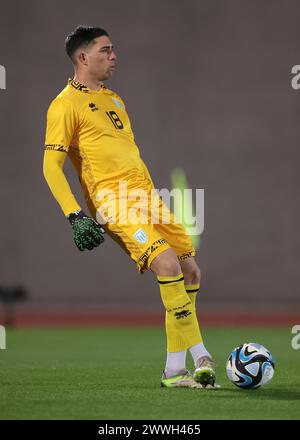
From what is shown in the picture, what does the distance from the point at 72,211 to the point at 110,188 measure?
32 centimetres

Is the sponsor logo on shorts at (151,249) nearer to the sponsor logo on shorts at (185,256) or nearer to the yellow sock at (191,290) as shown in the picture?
the sponsor logo on shorts at (185,256)

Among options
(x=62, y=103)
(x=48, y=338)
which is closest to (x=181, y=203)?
(x=48, y=338)

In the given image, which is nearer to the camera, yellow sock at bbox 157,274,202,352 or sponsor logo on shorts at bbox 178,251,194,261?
yellow sock at bbox 157,274,202,352

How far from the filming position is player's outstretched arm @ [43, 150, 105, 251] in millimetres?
5555

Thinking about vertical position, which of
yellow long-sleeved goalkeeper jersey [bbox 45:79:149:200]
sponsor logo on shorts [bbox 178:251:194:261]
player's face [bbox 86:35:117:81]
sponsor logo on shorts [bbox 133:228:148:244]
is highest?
player's face [bbox 86:35:117:81]

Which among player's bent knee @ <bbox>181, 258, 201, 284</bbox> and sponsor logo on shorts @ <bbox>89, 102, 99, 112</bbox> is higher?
sponsor logo on shorts @ <bbox>89, 102, 99, 112</bbox>

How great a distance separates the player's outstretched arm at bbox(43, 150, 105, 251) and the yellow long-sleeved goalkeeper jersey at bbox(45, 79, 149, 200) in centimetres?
9

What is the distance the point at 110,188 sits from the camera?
5879 mm

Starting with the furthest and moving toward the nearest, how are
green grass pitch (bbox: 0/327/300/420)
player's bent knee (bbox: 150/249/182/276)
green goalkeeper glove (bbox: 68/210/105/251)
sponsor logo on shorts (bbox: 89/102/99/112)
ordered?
sponsor logo on shorts (bbox: 89/102/99/112) < player's bent knee (bbox: 150/249/182/276) < green goalkeeper glove (bbox: 68/210/105/251) < green grass pitch (bbox: 0/327/300/420)

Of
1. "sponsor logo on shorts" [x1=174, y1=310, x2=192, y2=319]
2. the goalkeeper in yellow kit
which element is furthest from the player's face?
"sponsor logo on shorts" [x1=174, y1=310, x2=192, y2=319]

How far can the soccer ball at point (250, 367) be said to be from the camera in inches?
220

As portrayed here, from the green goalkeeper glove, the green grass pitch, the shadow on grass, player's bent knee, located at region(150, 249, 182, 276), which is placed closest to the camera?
the green grass pitch

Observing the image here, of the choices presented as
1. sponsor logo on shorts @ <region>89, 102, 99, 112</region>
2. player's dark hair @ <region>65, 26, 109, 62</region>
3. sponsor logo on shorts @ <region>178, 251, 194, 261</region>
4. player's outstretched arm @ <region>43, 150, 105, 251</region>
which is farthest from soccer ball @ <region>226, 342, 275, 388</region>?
player's dark hair @ <region>65, 26, 109, 62</region>

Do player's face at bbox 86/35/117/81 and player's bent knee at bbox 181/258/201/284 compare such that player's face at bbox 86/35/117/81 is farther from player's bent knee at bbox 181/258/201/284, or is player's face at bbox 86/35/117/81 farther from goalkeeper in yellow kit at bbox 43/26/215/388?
player's bent knee at bbox 181/258/201/284
